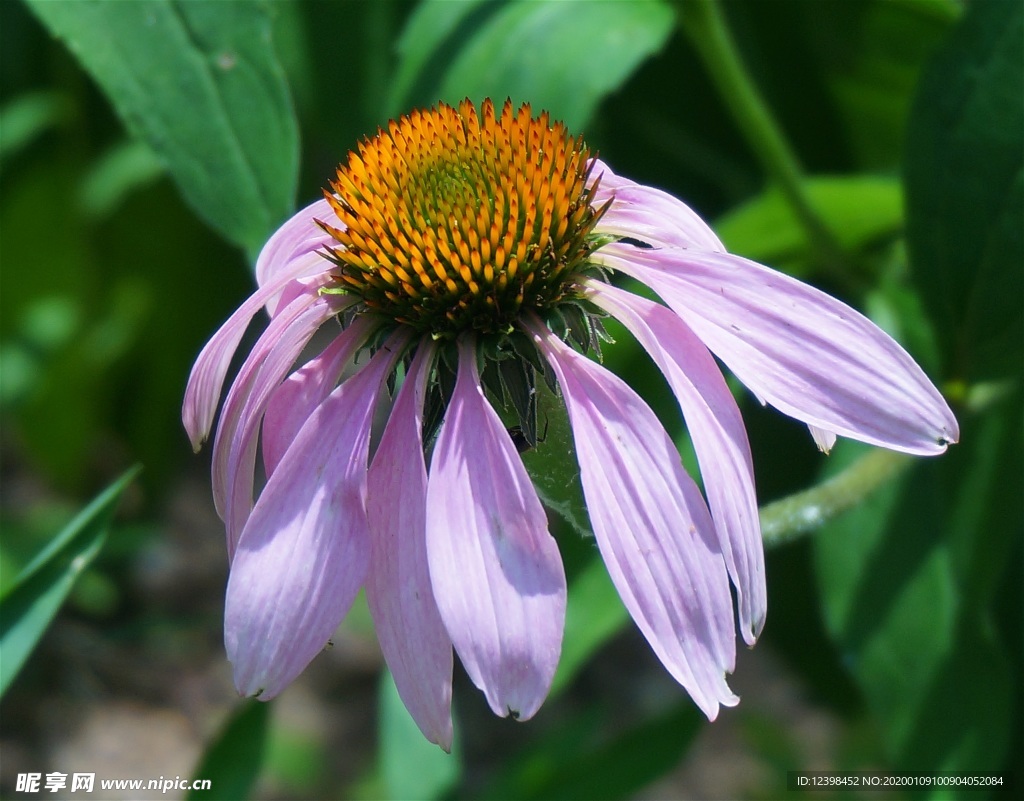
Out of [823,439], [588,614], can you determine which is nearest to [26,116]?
[588,614]

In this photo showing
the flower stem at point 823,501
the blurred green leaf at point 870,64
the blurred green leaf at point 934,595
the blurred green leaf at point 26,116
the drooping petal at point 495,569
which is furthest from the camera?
the blurred green leaf at point 26,116

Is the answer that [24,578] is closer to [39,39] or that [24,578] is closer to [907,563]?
[907,563]

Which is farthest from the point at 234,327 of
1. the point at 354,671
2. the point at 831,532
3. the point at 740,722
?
the point at 354,671

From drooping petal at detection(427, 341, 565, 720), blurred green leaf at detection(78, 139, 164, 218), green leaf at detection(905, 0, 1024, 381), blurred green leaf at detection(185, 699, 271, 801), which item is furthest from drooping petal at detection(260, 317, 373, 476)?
blurred green leaf at detection(78, 139, 164, 218)

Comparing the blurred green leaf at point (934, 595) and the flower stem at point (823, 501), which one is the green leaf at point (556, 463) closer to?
the flower stem at point (823, 501)

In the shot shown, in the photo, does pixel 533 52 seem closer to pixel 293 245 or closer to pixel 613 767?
pixel 293 245

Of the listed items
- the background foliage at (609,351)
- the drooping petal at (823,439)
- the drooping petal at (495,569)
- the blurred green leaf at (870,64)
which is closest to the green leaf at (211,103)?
the background foliage at (609,351)
